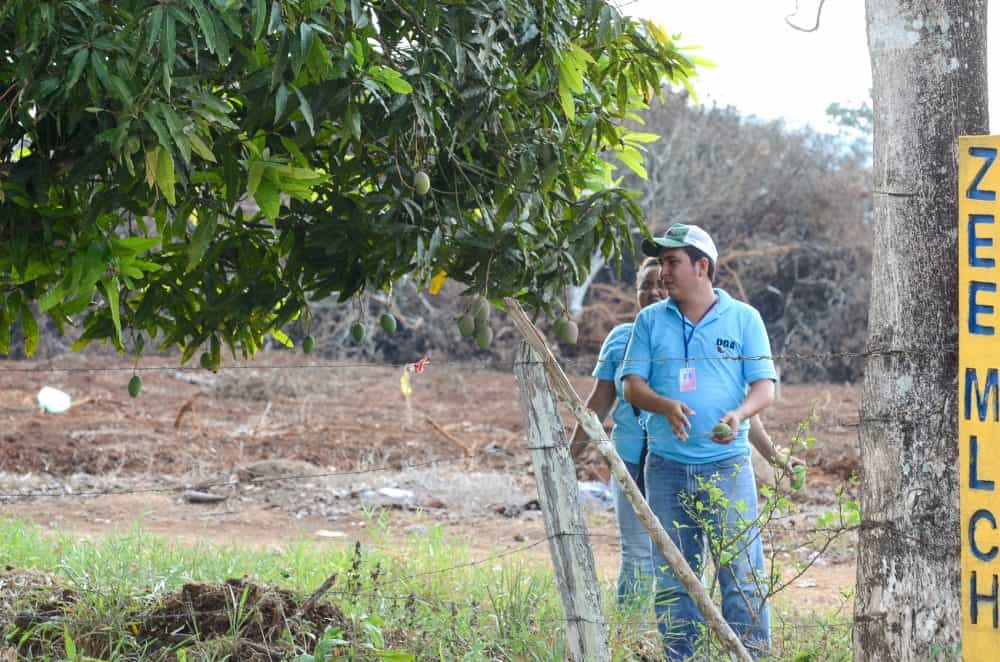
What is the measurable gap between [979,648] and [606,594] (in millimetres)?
2043

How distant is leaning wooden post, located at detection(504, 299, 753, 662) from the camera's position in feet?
10.2

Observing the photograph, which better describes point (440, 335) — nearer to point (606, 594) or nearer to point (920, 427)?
point (606, 594)

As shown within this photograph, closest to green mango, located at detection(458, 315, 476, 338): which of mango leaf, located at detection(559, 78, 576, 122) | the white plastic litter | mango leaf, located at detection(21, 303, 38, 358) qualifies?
mango leaf, located at detection(559, 78, 576, 122)

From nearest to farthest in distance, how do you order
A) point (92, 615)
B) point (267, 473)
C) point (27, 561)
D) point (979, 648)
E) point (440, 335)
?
point (979, 648), point (92, 615), point (27, 561), point (267, 473), point (440, 335)

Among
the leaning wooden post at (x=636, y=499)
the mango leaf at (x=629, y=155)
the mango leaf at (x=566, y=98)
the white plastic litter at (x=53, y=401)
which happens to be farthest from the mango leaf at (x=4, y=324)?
the white plastic litter at (x=53, y=401)

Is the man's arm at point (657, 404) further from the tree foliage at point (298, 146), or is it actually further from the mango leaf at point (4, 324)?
the mango leaf at point (4, 324)

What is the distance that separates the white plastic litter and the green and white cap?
9103mm

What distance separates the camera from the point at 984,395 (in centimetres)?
288

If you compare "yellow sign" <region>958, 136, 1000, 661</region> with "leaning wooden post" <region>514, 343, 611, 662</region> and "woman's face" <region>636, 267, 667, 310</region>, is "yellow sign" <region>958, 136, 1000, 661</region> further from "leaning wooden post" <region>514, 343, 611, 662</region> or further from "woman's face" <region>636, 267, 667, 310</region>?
"woman's face" <region>636, 267, 667, 310</region>

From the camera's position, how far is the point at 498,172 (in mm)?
3379

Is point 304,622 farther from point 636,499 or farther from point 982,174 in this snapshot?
point 982,174

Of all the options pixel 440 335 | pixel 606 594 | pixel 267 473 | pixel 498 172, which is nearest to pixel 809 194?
Answer: pixel 440 335

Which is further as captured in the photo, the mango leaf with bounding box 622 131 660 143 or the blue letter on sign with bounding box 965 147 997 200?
the mango leaf with bounding box 622 131 660 143

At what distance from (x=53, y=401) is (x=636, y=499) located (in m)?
10.2
